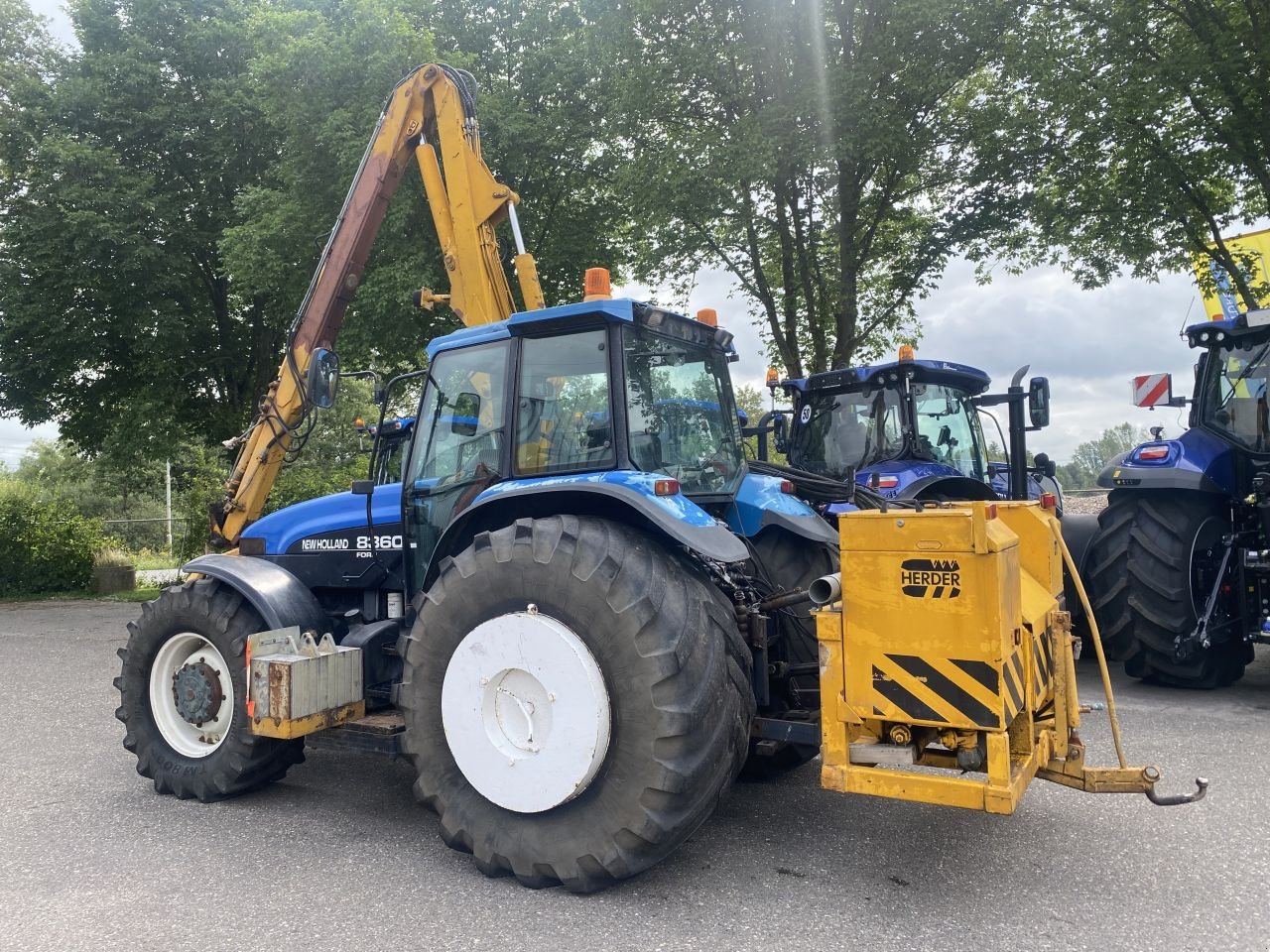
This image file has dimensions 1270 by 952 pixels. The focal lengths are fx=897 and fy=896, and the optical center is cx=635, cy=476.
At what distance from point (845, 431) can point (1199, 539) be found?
2764mm

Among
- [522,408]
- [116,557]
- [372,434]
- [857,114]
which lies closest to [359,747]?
[522,408]

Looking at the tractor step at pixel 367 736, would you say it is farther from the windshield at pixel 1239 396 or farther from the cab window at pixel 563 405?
the windshield at pixel 1239 396

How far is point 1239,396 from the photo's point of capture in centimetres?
661

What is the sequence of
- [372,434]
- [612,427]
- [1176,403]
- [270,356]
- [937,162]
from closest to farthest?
[612,427], [372,434], [1176,403], [937,162], [270,356]

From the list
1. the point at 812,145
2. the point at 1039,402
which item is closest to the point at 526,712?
the point at 1039,402

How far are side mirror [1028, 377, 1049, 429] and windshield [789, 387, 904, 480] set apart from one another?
103 centimetres

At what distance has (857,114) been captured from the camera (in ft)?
32.7

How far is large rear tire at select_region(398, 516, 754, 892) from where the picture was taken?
321 centimetres

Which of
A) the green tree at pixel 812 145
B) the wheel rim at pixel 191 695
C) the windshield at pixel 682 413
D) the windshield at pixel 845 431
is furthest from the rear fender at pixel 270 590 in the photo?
the green tree at pixel 812 145

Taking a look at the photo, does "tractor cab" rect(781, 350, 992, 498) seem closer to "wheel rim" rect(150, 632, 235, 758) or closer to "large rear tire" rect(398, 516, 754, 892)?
"large rear tire" rect(398, 516, 754, 892)

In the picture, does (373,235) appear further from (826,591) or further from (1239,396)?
(1239,396)

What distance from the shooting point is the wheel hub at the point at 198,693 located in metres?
4.56

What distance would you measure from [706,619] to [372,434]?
321 cm

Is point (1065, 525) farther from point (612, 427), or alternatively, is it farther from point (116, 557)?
point (116, 557)
